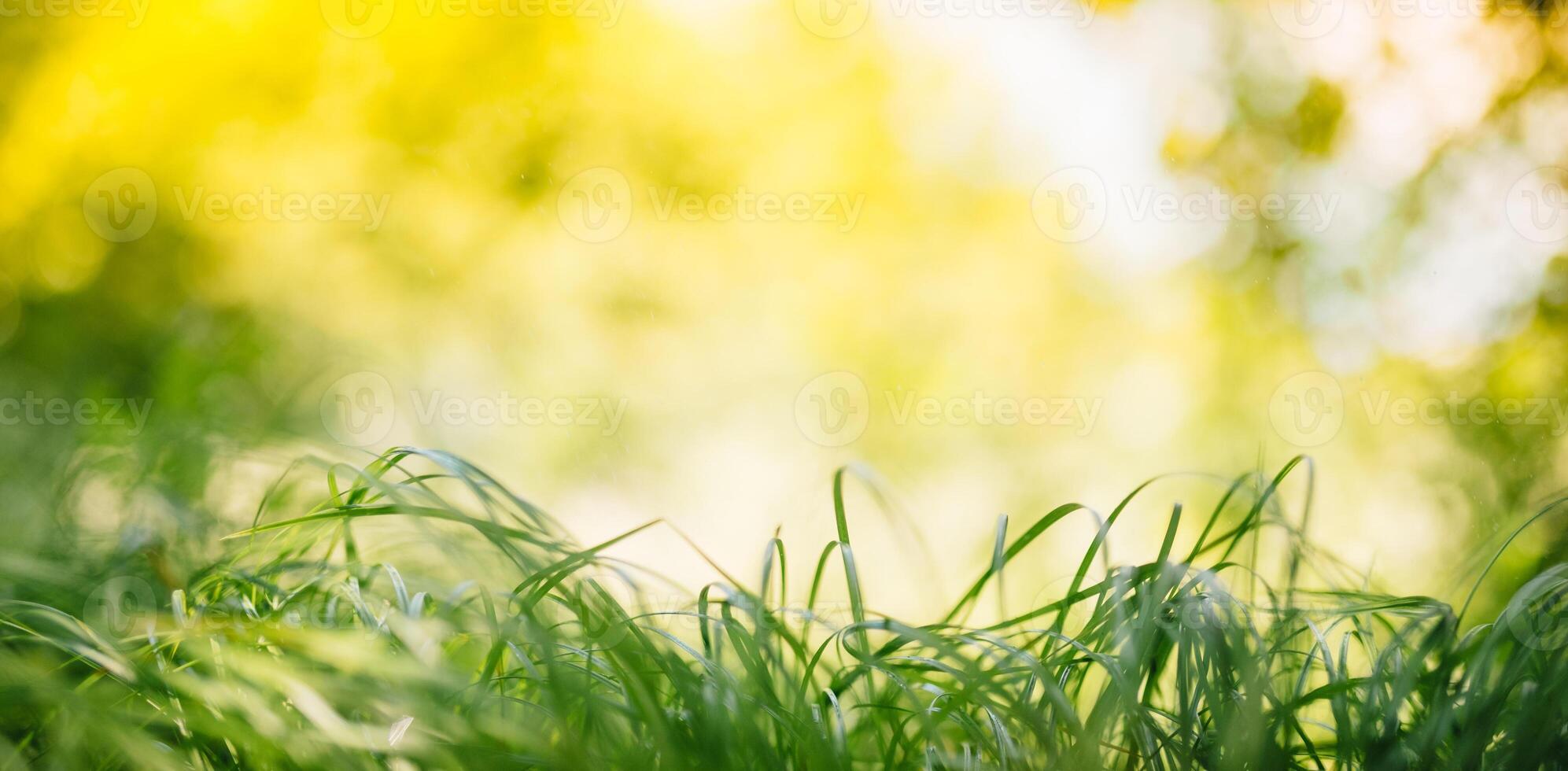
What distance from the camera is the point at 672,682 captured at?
0.23 m

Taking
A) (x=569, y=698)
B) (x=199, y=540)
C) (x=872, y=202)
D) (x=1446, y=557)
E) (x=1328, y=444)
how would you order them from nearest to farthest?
(x=569, y=698), (x=199, y=540), (x=1446, y=557), (x=1328, y=444), (x=872, y=202)

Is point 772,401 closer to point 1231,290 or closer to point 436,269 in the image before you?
point 436,269

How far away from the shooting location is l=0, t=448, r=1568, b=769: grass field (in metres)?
0.20

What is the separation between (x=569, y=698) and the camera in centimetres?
24

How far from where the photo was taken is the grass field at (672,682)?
20cm

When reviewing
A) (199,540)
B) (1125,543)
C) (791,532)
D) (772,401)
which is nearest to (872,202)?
(772,401)

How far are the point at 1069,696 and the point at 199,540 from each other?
372 mm

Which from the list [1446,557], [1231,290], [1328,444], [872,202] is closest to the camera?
[1446,557]

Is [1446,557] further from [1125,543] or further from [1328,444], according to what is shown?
[1125,543]

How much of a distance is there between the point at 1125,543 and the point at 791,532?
47 cm

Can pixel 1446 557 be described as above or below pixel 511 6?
below

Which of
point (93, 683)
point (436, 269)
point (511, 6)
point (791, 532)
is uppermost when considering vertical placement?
point (511, 6)

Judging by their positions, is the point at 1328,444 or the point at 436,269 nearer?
the point at 1328,444

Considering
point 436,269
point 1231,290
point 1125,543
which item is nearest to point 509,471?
point 436,269
